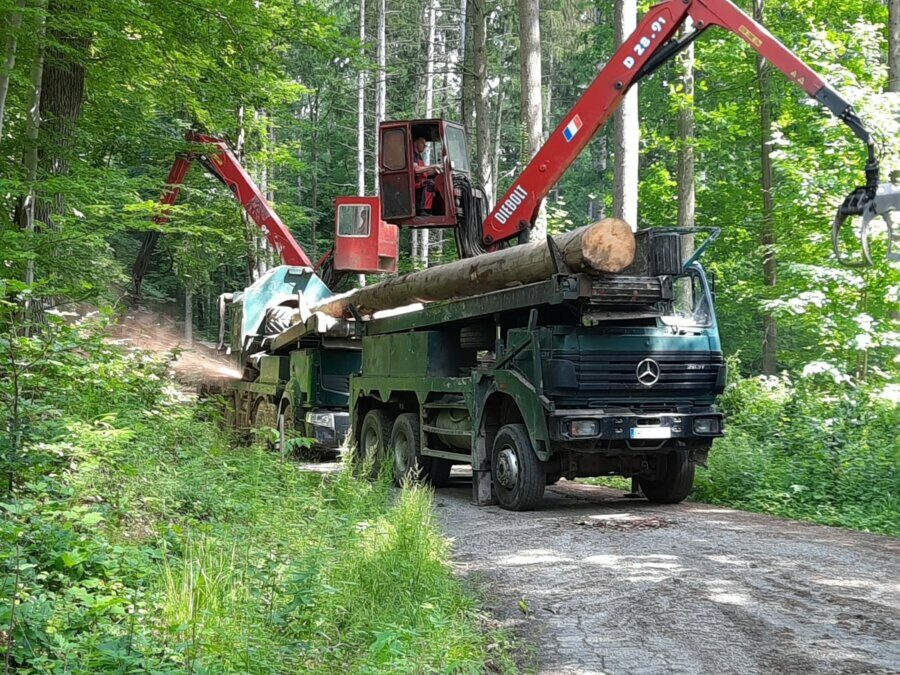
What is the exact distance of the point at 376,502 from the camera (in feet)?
29.7

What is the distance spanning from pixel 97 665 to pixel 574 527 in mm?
5637

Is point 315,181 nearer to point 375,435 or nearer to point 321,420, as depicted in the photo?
point 321,420

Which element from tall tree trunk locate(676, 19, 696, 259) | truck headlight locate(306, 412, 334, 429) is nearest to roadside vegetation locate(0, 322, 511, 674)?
truck headlight locate(306, 412, 334, 429)

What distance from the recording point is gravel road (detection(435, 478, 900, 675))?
5.02 meters

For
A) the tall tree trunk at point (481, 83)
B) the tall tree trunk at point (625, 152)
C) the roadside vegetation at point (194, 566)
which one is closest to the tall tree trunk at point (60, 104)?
the roadside vegetation at point (194, 566)

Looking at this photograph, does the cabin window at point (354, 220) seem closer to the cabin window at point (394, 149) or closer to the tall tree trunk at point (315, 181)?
the cabin window at point (394, 149)

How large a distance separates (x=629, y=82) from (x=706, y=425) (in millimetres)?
4704

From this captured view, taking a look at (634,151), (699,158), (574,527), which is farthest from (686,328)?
(699,158)

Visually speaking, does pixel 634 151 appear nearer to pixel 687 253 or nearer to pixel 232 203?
pixel 687 253

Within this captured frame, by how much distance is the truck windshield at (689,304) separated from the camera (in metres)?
10.3

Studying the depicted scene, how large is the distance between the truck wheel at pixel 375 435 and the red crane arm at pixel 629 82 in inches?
118

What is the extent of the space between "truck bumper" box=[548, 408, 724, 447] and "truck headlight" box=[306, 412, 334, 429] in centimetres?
695

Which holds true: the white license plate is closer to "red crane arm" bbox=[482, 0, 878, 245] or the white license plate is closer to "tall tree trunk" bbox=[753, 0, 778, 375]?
"red crane arm" bbox=[482, 0, 878, 245]

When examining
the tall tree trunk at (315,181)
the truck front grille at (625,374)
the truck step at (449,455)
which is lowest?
the truck step at (449,455)
